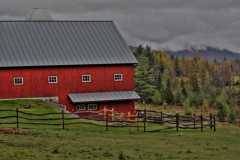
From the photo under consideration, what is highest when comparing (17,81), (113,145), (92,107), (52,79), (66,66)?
(66,66)

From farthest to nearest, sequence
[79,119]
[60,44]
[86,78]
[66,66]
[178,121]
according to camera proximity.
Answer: [60,44], [86,78], [66,66], [79,119], [178,121]

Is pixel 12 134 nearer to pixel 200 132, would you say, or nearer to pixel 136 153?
pixel 136 153

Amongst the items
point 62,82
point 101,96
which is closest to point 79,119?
point 101,96

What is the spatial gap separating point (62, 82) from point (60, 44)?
4.62 meters

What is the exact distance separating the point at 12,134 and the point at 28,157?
9284mm

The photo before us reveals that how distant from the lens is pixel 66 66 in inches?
2170

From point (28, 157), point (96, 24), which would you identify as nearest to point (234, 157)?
point (28, 157)

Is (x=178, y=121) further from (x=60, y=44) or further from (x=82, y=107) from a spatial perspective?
(x=60, y=44)

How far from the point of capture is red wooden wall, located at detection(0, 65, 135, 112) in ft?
174

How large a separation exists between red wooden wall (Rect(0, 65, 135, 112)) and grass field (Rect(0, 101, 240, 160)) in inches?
611

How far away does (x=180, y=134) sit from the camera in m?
37.7

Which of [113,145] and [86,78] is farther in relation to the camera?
[86,78]

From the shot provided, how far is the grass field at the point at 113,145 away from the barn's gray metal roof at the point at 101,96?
14.2 meters

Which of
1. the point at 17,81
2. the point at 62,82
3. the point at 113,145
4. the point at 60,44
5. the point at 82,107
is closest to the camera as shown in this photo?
the point at 113,145
